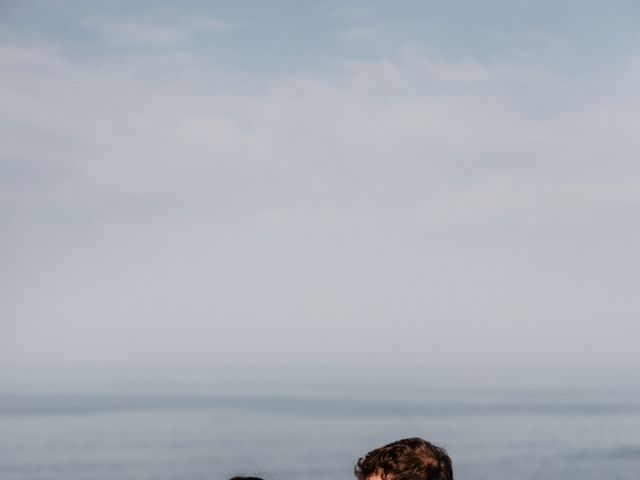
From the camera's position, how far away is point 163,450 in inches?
2336

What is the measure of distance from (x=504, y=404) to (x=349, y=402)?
76.2 ft

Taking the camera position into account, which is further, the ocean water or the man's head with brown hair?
the ocean water

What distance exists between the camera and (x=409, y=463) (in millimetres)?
3113

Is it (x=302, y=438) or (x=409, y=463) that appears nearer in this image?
(x=409, y=463)

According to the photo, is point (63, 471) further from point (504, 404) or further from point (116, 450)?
point (504, 404)

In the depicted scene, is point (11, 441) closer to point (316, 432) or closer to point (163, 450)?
point (163, 450)

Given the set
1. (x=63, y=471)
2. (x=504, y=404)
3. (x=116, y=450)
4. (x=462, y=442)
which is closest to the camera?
(x=63, y=471)

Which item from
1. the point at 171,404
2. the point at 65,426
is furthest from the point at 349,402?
the point at 65,426

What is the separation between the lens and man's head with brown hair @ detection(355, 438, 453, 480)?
3094 mm

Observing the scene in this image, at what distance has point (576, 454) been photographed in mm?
55531

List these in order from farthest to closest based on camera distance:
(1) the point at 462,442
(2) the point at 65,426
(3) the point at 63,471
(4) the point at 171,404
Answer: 1. (4) the point at 171,404
2. (2) the point at 65,426
3. (1) the point at 462,442
4. (3) the point at 63,471

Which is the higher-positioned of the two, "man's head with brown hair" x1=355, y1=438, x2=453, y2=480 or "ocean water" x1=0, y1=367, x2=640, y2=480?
"man's head with brown hair" x1=355, y1=438, x2=453, y2=480

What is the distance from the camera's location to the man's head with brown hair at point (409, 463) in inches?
122

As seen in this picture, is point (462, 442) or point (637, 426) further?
point (637, 426)
